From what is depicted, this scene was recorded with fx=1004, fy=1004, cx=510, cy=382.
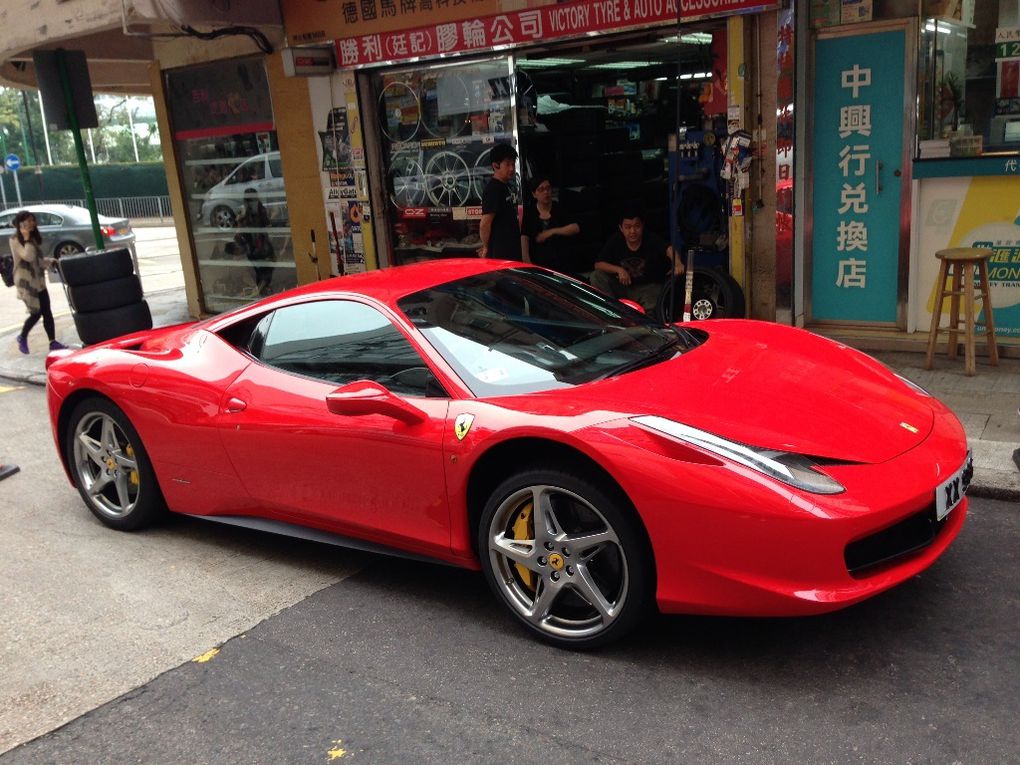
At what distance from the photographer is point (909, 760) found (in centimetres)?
291

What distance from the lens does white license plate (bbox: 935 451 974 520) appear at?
11.4 ft

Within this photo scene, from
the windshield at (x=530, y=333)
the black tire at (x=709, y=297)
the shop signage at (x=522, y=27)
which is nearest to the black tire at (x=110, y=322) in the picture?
the shop signage at (x=522, y=27)

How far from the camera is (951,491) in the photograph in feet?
11.8

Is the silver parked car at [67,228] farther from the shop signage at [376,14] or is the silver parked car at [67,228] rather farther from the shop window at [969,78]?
the shop window at [969,78]

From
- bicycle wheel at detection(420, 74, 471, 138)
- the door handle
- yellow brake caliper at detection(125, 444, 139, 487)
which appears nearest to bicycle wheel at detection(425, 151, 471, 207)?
bicycle wheel at detection(420, 74, 471, 138)

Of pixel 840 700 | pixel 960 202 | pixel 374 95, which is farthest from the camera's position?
pixel 374 95

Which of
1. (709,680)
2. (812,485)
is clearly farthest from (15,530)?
(812,485)

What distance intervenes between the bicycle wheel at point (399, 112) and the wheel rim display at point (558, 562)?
745cm

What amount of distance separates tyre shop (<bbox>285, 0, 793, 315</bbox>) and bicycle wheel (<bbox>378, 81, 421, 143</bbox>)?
0.05 feet

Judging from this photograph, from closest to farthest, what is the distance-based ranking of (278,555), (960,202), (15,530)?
(278,555)
(15,530)
(960,202)

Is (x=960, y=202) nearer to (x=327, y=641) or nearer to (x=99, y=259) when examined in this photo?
(x=327, y=641)

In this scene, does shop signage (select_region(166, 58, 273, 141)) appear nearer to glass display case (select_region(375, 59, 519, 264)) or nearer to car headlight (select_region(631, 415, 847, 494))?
glass display case (select_region(375, 59, 519, 264))

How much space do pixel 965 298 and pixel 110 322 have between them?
7.41m

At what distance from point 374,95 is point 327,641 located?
7799mm
